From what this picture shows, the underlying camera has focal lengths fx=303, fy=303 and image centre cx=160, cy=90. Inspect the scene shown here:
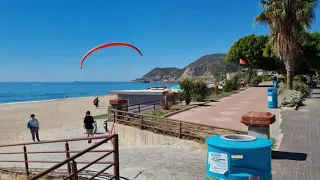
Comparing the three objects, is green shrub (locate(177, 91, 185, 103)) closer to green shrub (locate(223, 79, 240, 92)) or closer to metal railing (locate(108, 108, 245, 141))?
metal railing (locate(108, 108, 245, 141))

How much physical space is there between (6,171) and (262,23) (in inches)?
722

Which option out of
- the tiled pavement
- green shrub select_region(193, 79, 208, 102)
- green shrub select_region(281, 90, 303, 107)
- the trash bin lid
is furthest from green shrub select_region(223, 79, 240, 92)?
the trash bin lid

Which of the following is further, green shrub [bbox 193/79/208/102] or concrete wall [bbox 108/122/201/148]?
green shrub [bbox 193/79/208/102]

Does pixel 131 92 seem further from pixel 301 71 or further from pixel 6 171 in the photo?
pixel 301 71

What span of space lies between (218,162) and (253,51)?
2035 inches

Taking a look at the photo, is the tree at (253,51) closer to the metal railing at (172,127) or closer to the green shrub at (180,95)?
the green shrub at (180,95)

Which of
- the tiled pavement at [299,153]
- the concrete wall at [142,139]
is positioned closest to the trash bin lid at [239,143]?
the tiled pavement at [299,153]

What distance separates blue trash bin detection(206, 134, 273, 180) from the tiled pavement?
101 inches

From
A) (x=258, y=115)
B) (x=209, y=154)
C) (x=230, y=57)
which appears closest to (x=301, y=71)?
(x=230, y=57)

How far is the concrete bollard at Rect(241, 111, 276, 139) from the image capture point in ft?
22.0

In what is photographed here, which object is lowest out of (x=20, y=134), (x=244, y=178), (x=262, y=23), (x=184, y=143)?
(x=20, y=134)

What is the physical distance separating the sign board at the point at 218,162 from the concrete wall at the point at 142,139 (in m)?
5.27

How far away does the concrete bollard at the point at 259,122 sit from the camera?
22.0 feet

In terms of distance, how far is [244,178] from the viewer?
133 inches
